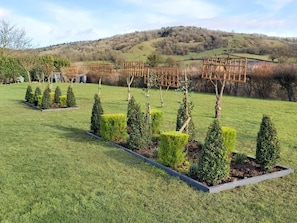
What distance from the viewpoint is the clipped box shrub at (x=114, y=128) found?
7.15 metres

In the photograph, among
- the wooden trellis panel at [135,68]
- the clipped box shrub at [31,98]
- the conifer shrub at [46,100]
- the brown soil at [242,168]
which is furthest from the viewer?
the clipped box shrub at [31,98]

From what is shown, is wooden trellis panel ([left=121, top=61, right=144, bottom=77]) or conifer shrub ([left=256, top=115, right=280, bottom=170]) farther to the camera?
wooden trellis panel ([left=121, top=61, right=144, bottom=77])

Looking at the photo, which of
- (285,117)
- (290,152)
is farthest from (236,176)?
(285,117)

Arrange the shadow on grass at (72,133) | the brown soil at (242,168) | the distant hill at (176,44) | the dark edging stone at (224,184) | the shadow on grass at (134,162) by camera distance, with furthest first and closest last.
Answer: the distant hill at (176,44) → the shadow on grass at (72,133) → the shadow on grass at (134,162) → the brown soil at (242,168) → the dark edging stone at (224,184)

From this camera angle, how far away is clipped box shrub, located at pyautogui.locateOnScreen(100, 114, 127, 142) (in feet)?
23.5

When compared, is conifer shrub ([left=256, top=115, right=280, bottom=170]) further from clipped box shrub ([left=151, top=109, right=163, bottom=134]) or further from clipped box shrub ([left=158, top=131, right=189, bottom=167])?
clipped box shrub ([left=151, top=109, right=163, bottom=134])

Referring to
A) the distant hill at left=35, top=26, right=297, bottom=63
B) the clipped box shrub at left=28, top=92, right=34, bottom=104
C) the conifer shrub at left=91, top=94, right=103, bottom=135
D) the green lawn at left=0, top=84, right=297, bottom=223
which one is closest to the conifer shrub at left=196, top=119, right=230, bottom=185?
the green lawn at left=0, top=84, right=297, bottom=223

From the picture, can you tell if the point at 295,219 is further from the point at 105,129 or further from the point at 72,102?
the point at 72,102

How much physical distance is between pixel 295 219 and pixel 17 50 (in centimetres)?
4002

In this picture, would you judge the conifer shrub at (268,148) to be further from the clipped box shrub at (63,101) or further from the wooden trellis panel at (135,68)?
the wooden trellis panel at (135,68)

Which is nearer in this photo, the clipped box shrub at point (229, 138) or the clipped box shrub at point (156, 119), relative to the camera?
the clipped box shrub at point (229, 138)

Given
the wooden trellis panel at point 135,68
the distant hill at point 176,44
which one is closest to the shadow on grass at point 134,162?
the wooden trellis panel at point 135,68

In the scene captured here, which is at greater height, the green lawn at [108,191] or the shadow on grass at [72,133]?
the shadow on grass at [72,133]

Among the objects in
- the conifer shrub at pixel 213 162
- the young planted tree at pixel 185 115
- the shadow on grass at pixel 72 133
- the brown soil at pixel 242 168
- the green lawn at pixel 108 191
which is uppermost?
the young planted tree at pixel 185 115
